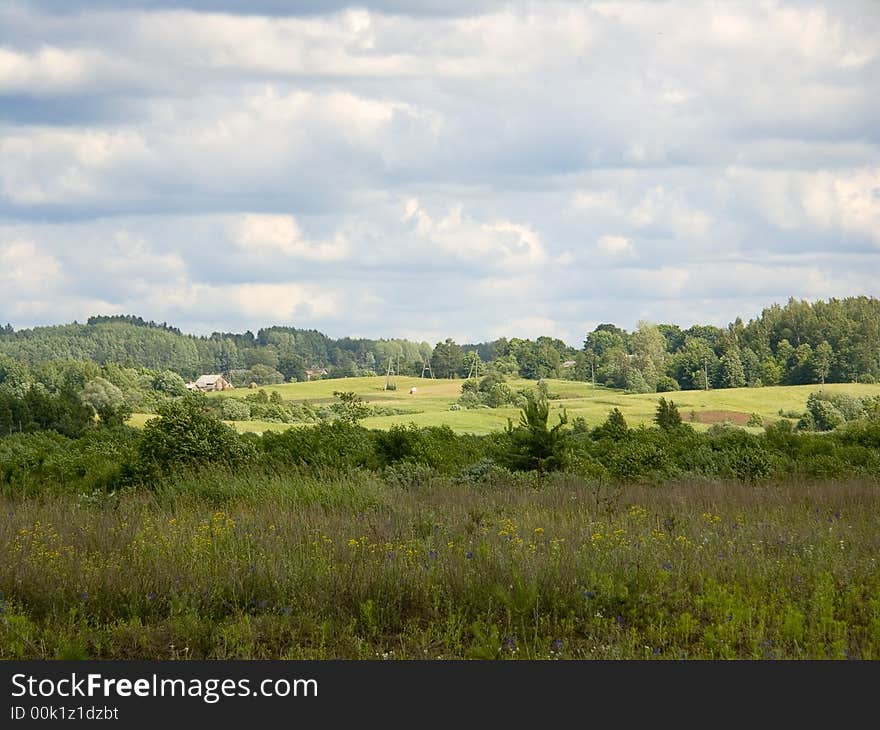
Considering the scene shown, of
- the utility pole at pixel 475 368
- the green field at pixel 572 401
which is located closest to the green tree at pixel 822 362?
the green field at pixel 572 401

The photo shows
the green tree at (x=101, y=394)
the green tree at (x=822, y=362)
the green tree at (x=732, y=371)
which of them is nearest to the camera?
the green tree at (x=101, y=394)

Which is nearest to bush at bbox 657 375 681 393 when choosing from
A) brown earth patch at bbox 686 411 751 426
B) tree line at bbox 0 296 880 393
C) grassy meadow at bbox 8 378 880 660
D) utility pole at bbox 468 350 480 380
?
tree line at bbox 0 296 880 393

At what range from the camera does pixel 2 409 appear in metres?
44.5

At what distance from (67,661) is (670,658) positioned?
361 centimetres

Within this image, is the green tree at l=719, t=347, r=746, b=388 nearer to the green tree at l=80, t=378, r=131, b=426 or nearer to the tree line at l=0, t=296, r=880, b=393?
the tree line at l=0, t=296, r=880, b=393

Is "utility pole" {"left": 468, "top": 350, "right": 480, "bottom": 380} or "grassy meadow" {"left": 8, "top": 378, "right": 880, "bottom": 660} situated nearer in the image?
"grassy meadow" {"left": 8, "top": 378, "right": 880, "bottom": 660}

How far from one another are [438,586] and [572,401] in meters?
102

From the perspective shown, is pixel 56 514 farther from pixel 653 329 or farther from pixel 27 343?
pixel 27 343

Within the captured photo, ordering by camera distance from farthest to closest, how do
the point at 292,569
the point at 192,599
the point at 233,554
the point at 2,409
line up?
the point at 2,409 < the point at 233,554 < the point at 292,569 < the point at 192,599

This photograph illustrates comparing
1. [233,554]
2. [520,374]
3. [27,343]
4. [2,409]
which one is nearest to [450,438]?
[233,554]

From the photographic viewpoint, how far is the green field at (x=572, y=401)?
251 ft

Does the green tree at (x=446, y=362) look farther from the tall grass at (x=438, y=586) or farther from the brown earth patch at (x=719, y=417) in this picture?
the tall grass at (x=438, y=586)

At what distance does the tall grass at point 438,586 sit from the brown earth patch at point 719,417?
7258cm

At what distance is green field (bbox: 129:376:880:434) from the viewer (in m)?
76.5
